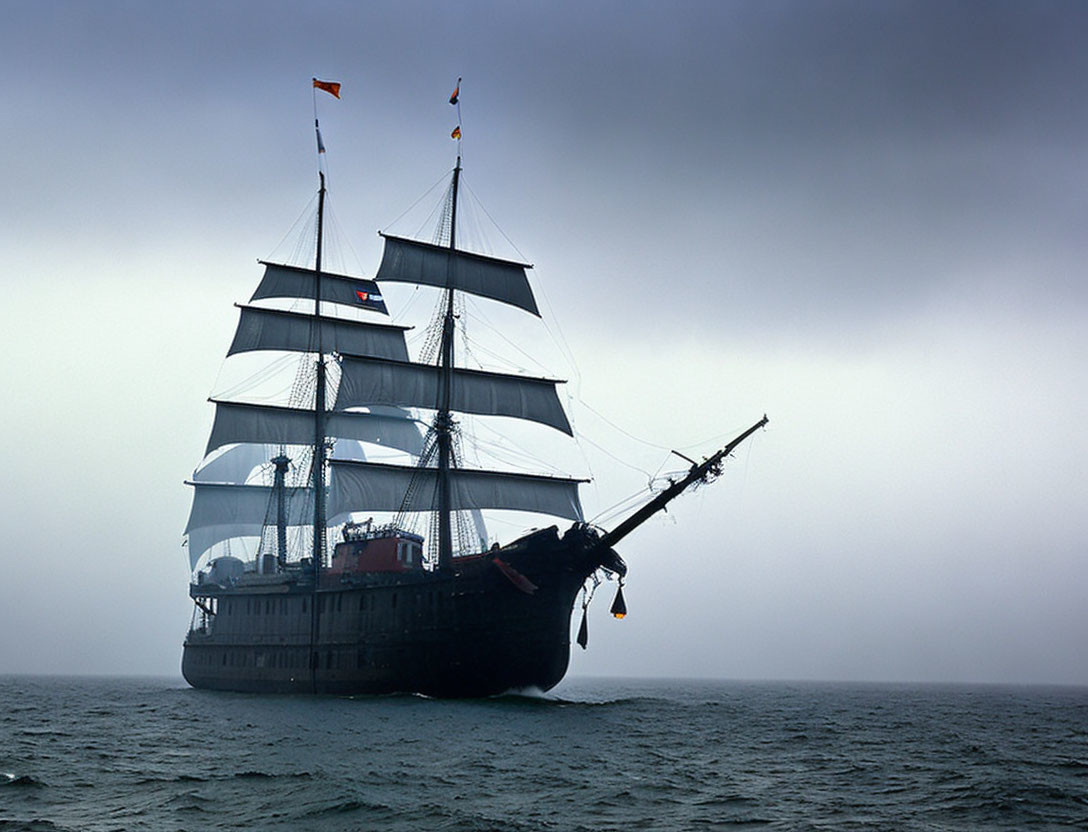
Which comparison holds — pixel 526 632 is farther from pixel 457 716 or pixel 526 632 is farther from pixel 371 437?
pixel 371 437

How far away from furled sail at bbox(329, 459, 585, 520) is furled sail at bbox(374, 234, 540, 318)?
474 inches

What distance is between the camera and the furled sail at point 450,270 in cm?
6488

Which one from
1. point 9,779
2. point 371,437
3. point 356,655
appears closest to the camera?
point 9,779

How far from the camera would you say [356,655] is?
182ft

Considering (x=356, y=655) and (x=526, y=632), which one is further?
(x=356, y=655)

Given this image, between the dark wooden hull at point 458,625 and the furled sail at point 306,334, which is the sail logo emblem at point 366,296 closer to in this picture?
the furled sail at point 306,334

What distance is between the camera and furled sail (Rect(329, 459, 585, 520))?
62.4 metres

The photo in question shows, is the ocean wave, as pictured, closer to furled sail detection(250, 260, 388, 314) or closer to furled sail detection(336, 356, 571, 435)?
furled sail detection(336, 356, 571, 435)

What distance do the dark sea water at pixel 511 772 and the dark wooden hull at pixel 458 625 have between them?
179 cm

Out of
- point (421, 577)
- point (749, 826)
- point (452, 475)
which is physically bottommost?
point (749, 826)

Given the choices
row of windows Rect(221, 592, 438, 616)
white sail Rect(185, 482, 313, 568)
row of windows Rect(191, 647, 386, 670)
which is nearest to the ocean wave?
row of windows Rect(221, 592, 438, 616)

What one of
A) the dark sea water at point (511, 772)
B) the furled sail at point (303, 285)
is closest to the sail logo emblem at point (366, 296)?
the furled sail at point (303, 285)

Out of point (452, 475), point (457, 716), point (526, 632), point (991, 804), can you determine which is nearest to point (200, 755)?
point (457, 716)

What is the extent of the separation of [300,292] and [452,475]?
2145 centimetres
